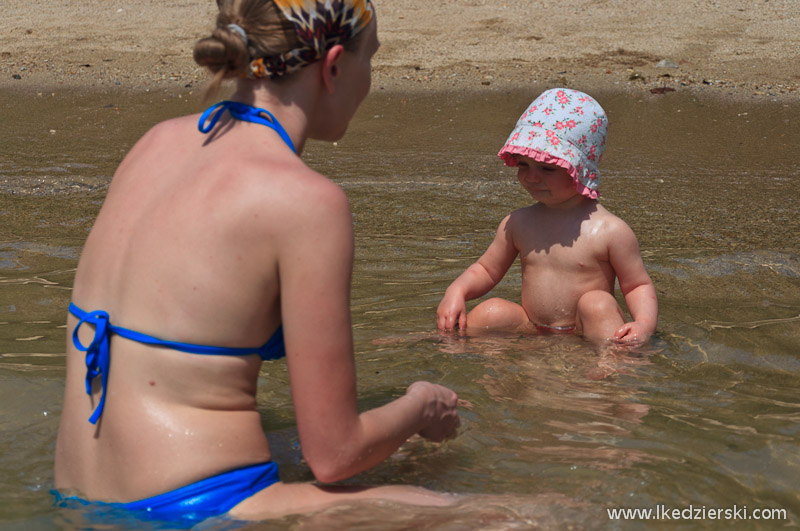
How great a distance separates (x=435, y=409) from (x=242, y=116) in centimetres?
86

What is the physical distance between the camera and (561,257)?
3.79m

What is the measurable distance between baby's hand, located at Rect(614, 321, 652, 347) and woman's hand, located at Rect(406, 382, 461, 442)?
1.25 meters

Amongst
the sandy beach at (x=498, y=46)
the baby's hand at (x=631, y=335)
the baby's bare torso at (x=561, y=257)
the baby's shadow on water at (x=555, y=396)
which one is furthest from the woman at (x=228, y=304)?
the sandy beach at (x=498, y=46)

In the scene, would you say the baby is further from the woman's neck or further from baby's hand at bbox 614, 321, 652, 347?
the woman's neck

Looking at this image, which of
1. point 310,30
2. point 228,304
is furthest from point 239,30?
point 228,304

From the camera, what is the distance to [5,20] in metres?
11.6

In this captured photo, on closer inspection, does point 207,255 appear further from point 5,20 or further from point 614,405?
point 5,20

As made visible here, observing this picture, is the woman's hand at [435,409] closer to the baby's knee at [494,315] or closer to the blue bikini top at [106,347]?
the blue bikini top at [106,347]

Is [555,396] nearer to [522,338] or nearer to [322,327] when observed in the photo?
[522,338]

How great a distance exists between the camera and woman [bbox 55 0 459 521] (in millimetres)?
1899

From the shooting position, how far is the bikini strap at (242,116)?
6.74 ft

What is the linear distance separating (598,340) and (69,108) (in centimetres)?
653

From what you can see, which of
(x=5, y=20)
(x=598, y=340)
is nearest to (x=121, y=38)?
(x=5, y=20)

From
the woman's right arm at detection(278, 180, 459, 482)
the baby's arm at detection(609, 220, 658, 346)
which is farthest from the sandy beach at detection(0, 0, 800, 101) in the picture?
the woman's right arm at detection(278, 180, 459, 482)
